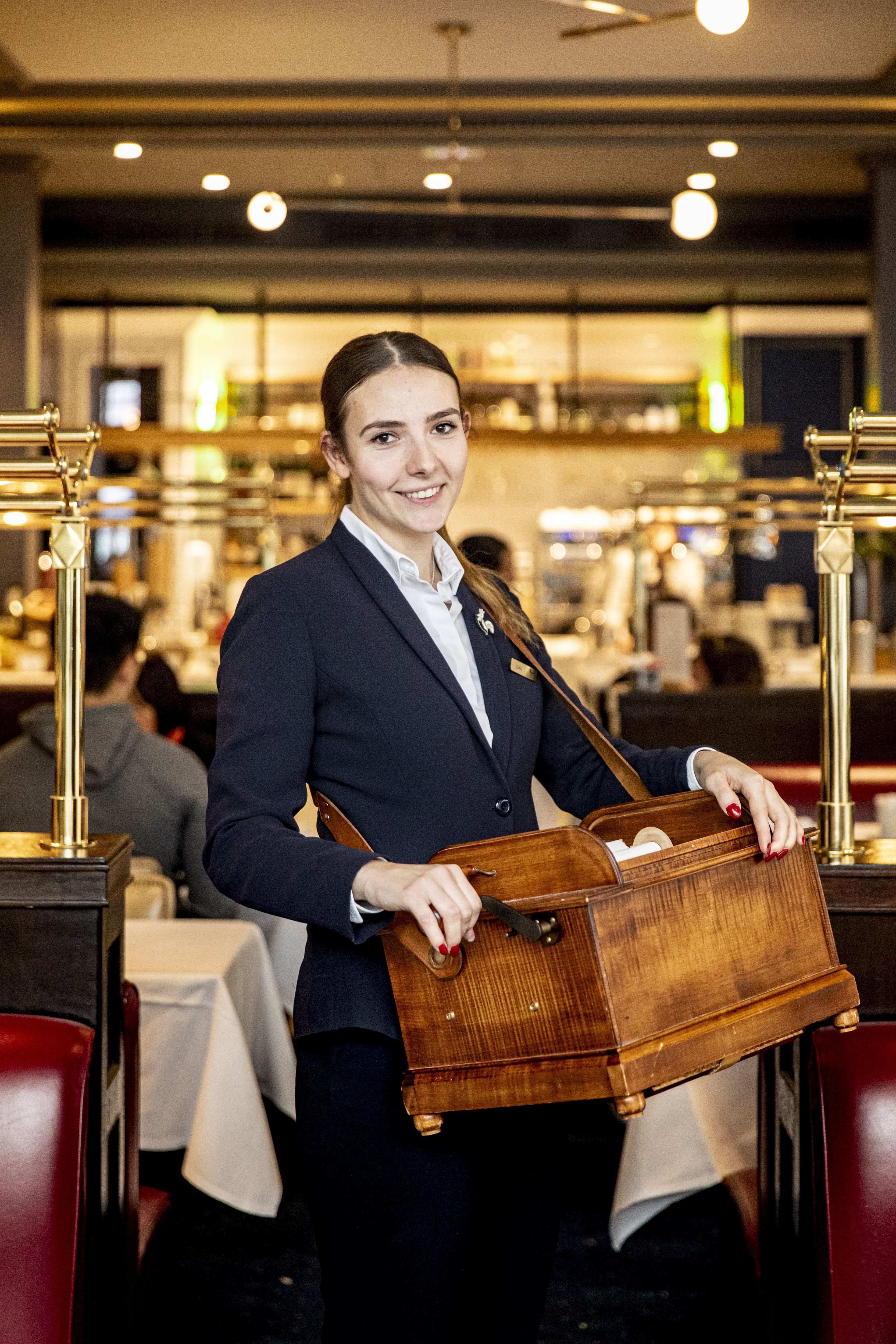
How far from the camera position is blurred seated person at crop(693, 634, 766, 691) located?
4527 millimetres

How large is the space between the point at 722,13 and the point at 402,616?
2.88 metres

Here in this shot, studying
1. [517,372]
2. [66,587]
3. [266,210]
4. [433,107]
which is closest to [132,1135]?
[66,587]

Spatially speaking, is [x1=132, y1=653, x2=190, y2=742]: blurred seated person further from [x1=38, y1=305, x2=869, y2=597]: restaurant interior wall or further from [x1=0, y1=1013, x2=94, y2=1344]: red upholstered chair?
[x1=38, y1=305, x2=869, y2=597]: restaurant interior wall

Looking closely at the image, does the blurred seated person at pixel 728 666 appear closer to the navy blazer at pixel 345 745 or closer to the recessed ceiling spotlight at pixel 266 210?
the recessed ceiling spotlight at pixel 266 210

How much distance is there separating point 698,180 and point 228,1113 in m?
4.43

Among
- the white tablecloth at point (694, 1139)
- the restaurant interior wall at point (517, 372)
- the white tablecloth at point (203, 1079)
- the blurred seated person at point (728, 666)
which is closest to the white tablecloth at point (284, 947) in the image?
the white tablecloth at point (203, 1079)

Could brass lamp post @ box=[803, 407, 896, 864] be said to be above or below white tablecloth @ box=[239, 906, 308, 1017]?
above

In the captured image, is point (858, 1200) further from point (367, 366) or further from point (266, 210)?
point (266, 210)

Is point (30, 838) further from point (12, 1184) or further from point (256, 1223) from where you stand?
point (256, 1223)

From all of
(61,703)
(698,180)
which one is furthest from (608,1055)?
(698,180)

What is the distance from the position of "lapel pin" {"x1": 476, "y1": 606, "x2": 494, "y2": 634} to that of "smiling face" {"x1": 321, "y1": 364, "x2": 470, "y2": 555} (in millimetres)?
123

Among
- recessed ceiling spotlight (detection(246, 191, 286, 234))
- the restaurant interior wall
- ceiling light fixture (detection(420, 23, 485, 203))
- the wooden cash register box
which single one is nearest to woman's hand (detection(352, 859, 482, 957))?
the wooden cash register box

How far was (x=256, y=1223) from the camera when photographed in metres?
2.55

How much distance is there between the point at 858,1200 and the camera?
4.29 feet
